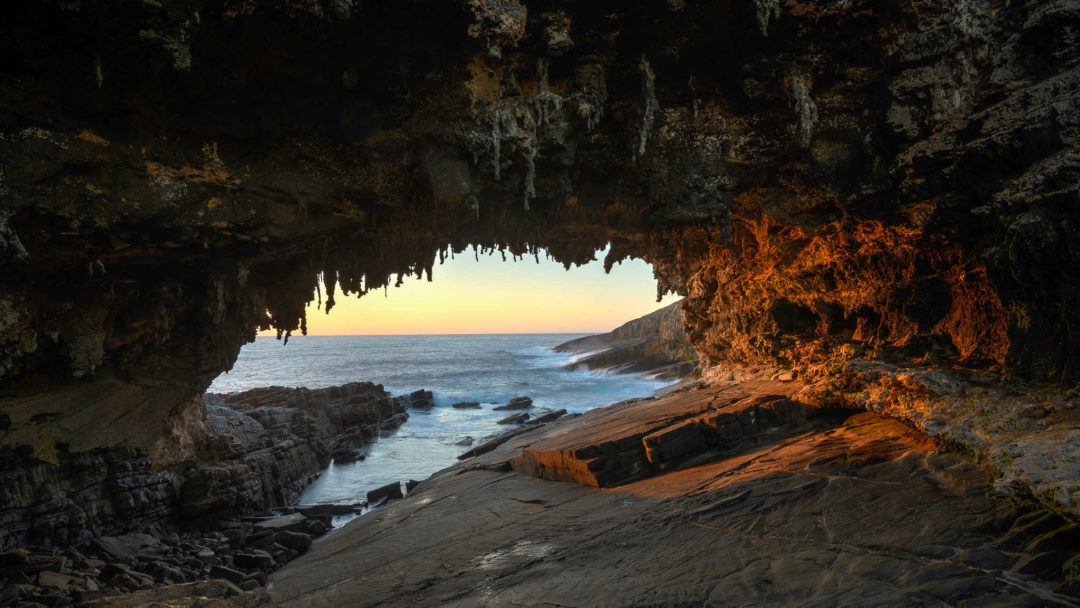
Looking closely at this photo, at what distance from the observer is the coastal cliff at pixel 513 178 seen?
6.35m

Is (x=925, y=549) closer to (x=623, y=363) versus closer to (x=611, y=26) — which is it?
(x=611, y=26)

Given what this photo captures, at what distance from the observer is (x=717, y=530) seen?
590 cm

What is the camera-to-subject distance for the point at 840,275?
11.0m

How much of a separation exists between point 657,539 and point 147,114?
9.57m

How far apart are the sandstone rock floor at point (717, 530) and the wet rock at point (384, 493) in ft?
11.9

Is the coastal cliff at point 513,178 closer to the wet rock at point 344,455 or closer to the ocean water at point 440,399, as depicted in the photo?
the ocean water at point 440,399

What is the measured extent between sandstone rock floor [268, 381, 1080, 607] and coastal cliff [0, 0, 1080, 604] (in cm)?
70

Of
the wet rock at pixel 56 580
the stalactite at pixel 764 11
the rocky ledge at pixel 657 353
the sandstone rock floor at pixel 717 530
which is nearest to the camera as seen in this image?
the sandstone rock floor at pixel 717 530

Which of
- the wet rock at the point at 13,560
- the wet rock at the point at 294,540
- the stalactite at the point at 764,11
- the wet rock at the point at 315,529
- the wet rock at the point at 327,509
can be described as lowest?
the wet rock at the point at 327,509

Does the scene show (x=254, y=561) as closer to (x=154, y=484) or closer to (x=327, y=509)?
(x=327, y=509)

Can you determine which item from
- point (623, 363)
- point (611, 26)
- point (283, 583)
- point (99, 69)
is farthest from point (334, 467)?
point (623, 363)

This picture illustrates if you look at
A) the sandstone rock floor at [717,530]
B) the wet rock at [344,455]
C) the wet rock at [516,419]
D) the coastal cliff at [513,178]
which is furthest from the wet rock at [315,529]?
the wet rock at [516,419]

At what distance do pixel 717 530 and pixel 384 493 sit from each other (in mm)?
10162

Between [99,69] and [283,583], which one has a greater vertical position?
[99,69]
